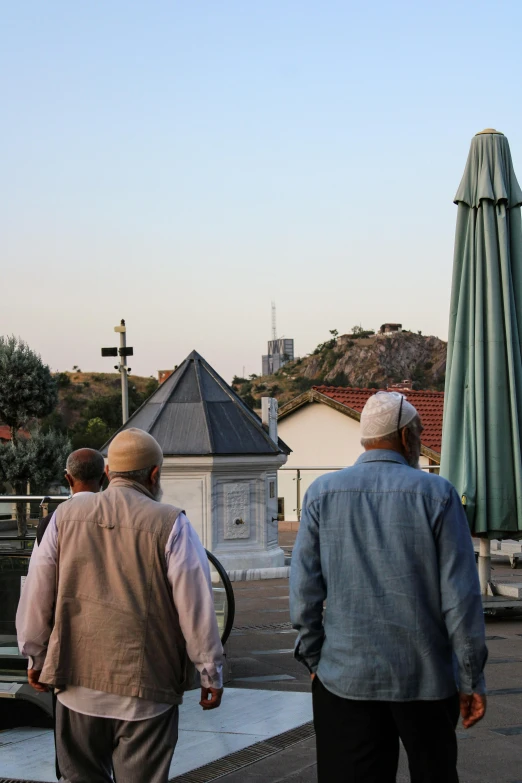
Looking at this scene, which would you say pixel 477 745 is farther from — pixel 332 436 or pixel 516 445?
pixel 332 436

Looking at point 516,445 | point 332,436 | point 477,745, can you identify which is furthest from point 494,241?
point 332,436

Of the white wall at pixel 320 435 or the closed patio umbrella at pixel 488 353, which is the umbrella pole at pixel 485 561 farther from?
the white wall at pixel 320 435

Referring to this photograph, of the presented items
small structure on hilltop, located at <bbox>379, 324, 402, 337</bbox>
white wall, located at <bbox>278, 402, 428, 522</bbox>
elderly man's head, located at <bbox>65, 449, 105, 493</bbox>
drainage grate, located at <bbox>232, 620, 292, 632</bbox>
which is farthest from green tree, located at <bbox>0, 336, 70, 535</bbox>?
small structure on hilltop, located at <bbox>379, 324, 402, 337</bbox>

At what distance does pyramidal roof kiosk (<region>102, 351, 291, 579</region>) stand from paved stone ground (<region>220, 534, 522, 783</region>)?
2.35 ft

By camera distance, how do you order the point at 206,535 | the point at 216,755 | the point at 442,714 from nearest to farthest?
1. the point at 442,714
2. the point at 216,755
3. the point at 206,535

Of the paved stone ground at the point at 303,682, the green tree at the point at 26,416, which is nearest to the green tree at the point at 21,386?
the green tree at the point at 26,416

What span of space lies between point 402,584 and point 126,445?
1.15m

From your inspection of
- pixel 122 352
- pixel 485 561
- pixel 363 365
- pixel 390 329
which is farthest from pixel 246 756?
pixel 390 329

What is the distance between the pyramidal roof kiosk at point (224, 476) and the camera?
42.0 feet

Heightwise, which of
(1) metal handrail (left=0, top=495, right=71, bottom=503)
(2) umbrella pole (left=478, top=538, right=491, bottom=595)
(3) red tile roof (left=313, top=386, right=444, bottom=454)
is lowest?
(2) umbrella pole (left=478, top=538, right=491, bottom=595)

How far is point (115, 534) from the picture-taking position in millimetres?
3502

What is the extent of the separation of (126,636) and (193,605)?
0.25 m

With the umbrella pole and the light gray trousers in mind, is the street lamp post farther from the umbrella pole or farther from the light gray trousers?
the light gray trousers

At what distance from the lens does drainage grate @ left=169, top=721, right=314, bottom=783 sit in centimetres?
494
